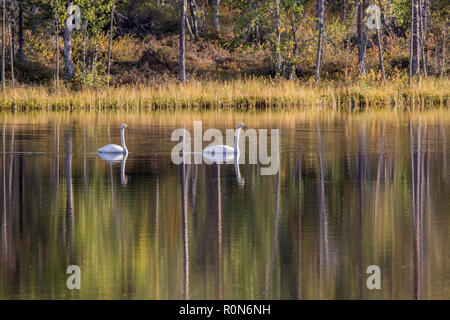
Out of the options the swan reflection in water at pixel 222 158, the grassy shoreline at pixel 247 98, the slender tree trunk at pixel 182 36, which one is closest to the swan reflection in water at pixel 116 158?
the swan reflection in water at pixel 222 158

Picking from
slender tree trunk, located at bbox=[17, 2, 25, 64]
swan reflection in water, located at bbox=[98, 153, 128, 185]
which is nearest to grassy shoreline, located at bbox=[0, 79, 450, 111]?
slender tree trunk, located at bbox=[17, 2, 25, 64]

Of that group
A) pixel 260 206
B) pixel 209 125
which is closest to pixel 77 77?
pixel 209 125

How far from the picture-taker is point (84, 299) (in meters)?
9.66

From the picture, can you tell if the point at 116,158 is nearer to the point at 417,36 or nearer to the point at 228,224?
the point at 228,224

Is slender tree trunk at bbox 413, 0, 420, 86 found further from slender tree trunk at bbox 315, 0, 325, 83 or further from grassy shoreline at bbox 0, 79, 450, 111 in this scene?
slender tree trunk at bbox 315, 0, 325, 83

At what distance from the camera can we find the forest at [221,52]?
151ft

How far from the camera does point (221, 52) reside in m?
59.3

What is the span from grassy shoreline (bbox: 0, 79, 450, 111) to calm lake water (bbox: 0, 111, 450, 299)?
1916 centimetres

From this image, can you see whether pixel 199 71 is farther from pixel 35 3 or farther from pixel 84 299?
Answer: pixel 84 299

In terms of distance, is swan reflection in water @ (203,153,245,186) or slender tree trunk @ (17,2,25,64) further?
slender tree trunk @ (17,2,25,64)

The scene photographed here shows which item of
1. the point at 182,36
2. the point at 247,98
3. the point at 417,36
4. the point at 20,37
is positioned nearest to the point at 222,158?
the point at 247,98

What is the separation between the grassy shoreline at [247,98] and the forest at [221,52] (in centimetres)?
9

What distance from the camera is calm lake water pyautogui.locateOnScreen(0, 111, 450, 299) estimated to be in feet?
33.2

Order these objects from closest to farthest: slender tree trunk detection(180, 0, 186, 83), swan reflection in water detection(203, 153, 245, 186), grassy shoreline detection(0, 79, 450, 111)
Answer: swan reflection in water detection(203, 153, 245, 186) < grassy shoreline detection(0, 79, 450, 111) < slender tree trunk detection(180, 0, 186, 83)
